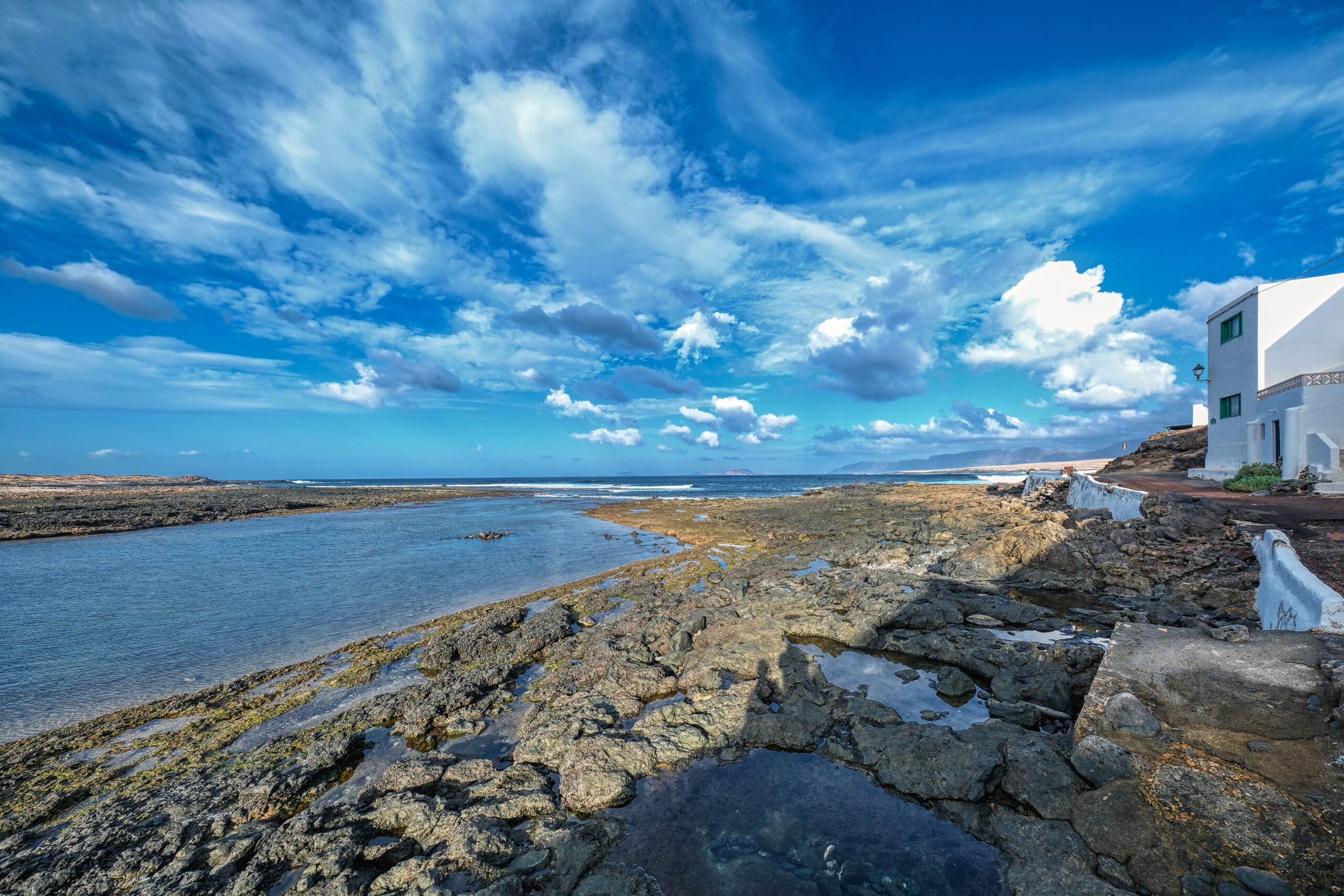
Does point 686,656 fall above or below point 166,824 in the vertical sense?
above

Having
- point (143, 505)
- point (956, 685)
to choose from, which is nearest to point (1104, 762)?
point (956, 685)

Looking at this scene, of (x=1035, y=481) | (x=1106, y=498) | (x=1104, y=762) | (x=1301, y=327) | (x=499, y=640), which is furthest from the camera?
(x=1035, y=481)

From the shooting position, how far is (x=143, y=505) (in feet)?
129

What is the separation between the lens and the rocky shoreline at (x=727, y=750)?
3.87 m

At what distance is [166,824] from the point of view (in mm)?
4832

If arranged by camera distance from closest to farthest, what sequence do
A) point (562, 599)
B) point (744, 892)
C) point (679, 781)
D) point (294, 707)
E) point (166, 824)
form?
point (744, 892), point (166, 824), point (679, 781), point (294, 707), point (562, 599)

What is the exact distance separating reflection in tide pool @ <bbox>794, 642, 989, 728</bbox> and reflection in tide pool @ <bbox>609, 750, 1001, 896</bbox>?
1.81 metres

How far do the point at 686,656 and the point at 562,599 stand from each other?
496cm

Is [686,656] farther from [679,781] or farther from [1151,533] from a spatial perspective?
[1151,533]

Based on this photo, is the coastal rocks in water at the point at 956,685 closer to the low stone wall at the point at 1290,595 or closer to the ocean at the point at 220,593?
the low stone wall at the point at 1290,595

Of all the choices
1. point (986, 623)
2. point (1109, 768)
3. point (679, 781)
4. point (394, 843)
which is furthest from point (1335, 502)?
point (394, 843)

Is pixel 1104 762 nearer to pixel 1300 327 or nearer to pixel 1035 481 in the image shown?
pixel 1300 327

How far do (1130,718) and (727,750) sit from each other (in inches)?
160

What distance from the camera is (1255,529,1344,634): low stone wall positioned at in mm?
5727
